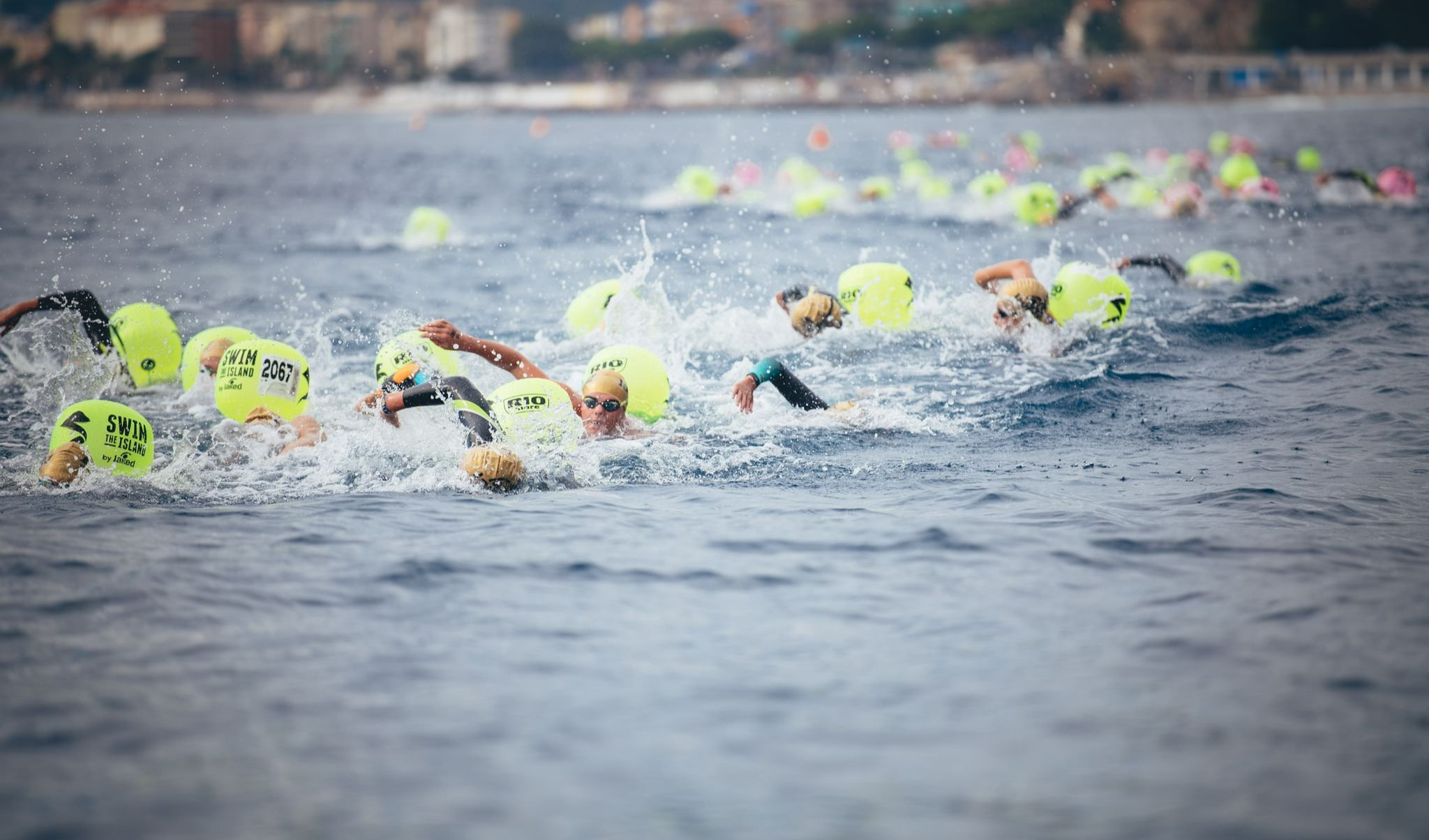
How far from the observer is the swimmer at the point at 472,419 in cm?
872

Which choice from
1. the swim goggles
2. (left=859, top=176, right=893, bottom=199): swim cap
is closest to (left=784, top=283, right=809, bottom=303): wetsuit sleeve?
the swim goggles

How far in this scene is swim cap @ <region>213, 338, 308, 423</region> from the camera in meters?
10.1

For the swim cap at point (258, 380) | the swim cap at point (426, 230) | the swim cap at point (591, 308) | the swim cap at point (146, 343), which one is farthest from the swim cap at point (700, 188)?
the swim cap at point (258, 380)

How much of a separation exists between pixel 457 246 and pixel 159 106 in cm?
19345

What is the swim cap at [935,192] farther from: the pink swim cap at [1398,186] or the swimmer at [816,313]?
the swimmer at [816,313]

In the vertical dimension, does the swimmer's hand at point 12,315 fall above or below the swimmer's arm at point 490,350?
above

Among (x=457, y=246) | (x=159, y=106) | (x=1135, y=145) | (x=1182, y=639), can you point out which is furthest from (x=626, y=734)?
(x=159, y=106)

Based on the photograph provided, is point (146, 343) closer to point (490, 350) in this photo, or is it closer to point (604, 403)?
point (490, 350)

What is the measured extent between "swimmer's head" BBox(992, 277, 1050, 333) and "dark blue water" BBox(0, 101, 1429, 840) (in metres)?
0.44

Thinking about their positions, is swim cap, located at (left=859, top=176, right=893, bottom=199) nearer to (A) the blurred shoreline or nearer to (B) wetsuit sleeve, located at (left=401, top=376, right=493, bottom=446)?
(B) wetsuit sleeve, located at (left=401, top=376, right=493, bottom=446)

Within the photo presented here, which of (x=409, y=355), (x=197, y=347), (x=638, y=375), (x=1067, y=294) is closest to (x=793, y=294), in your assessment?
(x=1067, y=294)

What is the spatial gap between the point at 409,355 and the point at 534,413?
6.02 ft

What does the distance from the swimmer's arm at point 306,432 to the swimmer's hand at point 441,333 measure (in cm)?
127

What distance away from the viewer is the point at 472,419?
8875 mm
